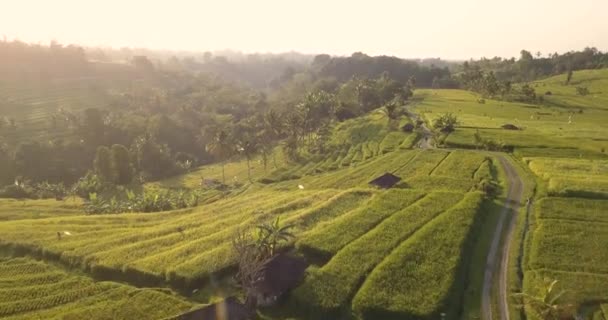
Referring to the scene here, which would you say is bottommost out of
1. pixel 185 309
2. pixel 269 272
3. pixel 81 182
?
pixel 81 182

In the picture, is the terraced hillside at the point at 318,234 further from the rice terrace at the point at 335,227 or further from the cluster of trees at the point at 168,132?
the cluster of trees at the point at 168,132

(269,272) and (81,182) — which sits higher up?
(269,272)

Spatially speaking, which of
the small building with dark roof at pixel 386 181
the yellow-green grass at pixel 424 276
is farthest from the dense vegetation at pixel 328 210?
the small building with dark roof at pixel 386 181

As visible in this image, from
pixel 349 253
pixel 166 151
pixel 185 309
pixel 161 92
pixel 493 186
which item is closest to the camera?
pixel 185 309

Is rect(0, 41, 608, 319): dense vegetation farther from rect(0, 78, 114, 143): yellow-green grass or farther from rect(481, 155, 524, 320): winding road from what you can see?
rect(0, 78, 114, 143): yellow-green grass

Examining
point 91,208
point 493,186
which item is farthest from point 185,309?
point 91,208

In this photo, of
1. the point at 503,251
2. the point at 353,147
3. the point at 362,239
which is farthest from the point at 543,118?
the point at 362,239

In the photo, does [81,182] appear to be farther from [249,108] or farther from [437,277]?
[249,108]
